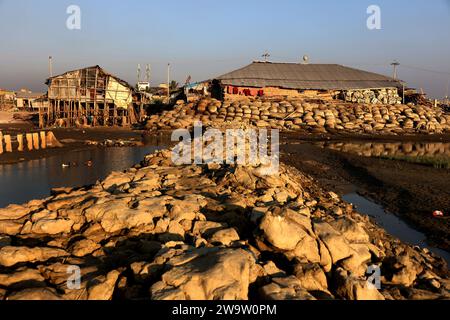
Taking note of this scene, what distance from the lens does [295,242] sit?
630 centimetres

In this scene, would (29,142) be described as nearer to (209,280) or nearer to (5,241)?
(5,241)

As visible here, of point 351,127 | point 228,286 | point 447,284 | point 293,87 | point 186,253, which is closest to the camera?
A: point 228,286

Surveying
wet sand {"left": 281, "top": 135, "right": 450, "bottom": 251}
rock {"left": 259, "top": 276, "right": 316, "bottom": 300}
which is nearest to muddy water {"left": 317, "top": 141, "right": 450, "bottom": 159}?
wet sand {"left": 281, "top": 135, "right": 450, "bottom": 251}

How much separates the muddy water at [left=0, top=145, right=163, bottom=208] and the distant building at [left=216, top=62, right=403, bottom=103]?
65.3ft

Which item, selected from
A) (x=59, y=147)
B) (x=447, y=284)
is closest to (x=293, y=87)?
(x=59, y=147)

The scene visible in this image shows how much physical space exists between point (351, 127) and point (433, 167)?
52.3ft

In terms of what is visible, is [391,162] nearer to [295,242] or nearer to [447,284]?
[447,284]

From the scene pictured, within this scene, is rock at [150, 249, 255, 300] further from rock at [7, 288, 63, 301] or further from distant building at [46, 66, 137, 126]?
distant building at [46, 66, 137, 126]

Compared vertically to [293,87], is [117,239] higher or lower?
lower

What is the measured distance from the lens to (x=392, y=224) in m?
11.1

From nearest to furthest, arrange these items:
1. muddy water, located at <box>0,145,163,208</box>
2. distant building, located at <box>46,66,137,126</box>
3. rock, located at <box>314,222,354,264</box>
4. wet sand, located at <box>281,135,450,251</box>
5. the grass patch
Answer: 1. rock, located at <box>314,222,354,264</box>
2. wet sand, located at <box>281,135,450,251</box>
3. muddy water, located at <box>0,145,163,208</box>
4. the grass patch
5. distant building, located at <box>46,66,137,126</box>

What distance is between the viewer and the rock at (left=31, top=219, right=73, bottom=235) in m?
7.35

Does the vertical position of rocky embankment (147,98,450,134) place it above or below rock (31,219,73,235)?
above

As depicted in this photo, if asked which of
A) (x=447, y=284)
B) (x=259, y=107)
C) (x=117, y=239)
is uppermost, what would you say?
(x=259, y=107)
